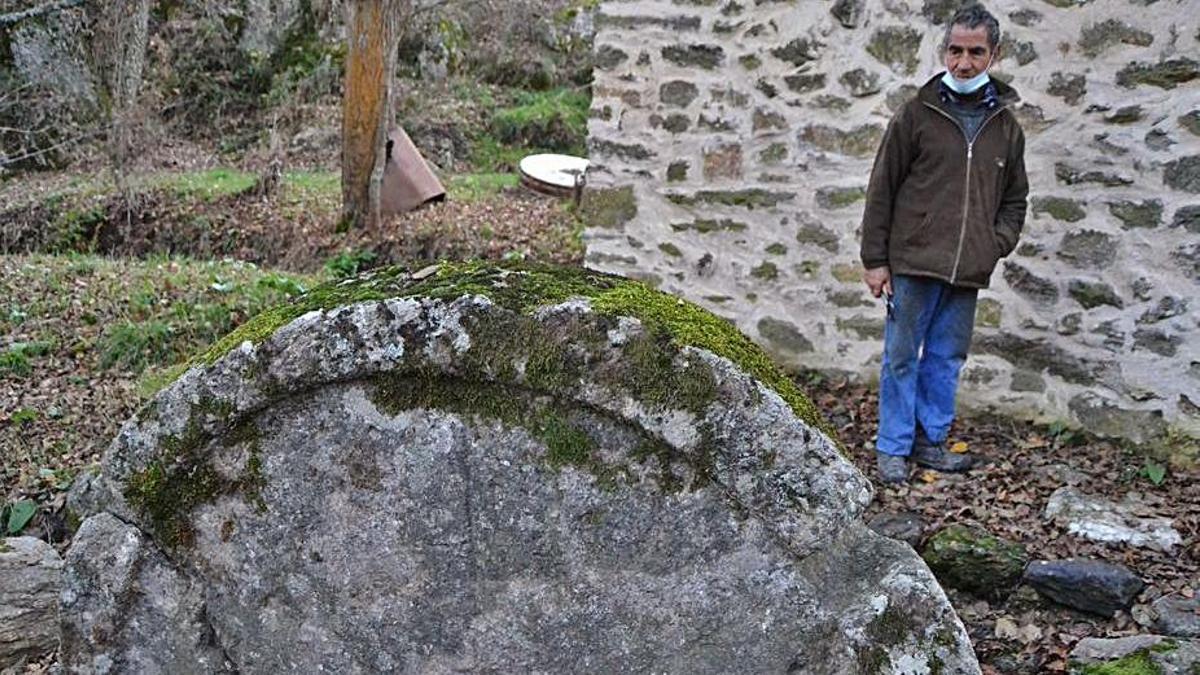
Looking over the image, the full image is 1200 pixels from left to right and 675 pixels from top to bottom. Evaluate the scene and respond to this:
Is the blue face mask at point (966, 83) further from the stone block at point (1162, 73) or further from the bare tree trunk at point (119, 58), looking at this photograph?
the bare tree trunk at point (119, 58)

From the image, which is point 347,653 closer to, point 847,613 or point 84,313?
point 847,613

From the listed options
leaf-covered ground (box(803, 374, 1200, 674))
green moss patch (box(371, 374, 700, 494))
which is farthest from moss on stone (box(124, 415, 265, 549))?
leaf-covered ground (box(803, 374, 1200, 674))

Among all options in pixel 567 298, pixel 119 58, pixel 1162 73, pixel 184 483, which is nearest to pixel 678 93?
pixel 1162 73

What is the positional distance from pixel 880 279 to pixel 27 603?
3103 mm

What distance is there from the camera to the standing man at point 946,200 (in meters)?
3.97

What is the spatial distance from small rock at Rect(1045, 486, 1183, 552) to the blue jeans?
1.83 ft

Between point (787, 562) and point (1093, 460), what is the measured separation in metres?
3.14

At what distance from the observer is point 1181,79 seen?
4.33 metres

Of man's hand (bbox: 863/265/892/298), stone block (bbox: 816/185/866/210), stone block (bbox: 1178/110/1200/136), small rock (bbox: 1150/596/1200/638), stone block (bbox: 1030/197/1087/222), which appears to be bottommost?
small rock (bbox: 1150/596/1200/638)

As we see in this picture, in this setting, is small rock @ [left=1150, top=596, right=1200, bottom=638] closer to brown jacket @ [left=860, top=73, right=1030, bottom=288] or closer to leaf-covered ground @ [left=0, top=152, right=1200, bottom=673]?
leaf-covered ground @ [left=0, top=152, right=1200, bottom=673]

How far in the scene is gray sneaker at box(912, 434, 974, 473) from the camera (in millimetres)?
4430

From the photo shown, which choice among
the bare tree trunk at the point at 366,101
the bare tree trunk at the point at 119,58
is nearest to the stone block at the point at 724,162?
the bare tree trunk at the point at 366,101

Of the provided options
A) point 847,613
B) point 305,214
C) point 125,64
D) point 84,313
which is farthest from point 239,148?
point 847,613

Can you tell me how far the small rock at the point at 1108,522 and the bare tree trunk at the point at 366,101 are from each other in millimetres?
6314
